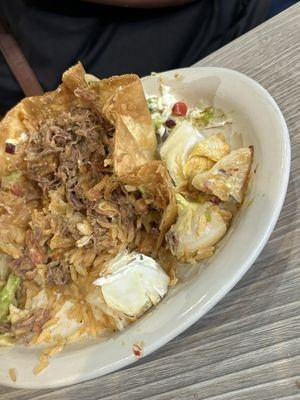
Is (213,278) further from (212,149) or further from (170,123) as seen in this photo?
(170,123)

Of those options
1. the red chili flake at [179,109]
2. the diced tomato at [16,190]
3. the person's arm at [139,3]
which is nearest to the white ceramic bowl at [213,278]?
the red chili flake at [179,109]

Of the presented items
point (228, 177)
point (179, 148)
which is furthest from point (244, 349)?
point (179, 148)

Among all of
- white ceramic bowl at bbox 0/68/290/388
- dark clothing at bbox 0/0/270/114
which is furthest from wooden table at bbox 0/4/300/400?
dark clothing at bbox 0/0/270/114

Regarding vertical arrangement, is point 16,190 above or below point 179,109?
below

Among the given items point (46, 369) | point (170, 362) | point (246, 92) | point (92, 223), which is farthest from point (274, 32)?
point (46, 369)

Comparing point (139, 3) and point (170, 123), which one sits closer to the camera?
point (170, 123)

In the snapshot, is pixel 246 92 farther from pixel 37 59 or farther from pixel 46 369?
pixel 37 59
